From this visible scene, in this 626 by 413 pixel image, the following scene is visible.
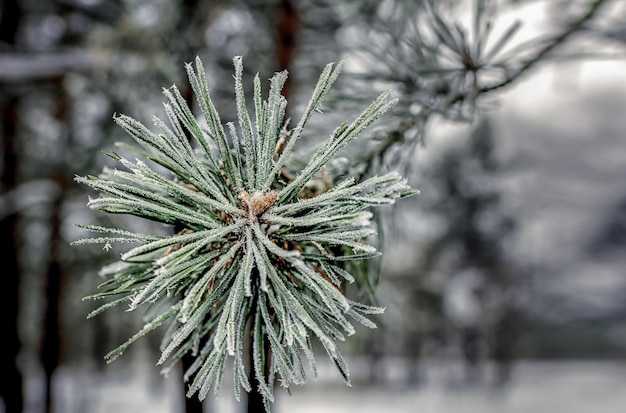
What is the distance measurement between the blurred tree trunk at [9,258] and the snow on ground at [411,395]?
6.10 meters

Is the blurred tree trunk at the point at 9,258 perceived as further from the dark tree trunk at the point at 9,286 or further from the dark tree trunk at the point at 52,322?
the dark tree trunk at the point at 52,322

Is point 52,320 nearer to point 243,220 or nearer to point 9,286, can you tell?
point 9,286

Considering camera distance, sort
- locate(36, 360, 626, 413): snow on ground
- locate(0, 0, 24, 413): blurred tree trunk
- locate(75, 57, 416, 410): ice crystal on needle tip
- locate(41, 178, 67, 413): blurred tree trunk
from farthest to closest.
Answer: locate(36, 360, 626, 413): snow on ground < locate(0, 0, 24, 413): blurred tree trunk < locate(41, 178, 67, 413): blurred tree trunk < locate(75, 57, 416, 410): ice crystal on needle tip

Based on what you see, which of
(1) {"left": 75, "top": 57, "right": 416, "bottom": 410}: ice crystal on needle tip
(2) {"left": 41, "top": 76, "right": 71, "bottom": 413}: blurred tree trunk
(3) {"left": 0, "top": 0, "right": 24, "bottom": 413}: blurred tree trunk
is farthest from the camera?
(3) {"left": 0, "top": 0, "right": 24, "bottom": 413}: blurred tree trunk

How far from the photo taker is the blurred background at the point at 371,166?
117 cm

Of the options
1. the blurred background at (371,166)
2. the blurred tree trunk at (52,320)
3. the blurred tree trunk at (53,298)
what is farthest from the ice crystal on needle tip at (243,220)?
the blurred tree trunk at (52,320)

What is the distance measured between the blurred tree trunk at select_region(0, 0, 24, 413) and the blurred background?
0.03 m

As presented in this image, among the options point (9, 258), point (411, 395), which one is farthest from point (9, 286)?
point (411, 395)

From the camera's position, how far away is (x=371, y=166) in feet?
3.21

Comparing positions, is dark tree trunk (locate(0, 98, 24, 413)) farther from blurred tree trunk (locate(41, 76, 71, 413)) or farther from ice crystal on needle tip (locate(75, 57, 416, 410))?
ice crystal on needle tip (locate(75, 57, 416, 410))

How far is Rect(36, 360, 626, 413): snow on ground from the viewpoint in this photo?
1673 cm

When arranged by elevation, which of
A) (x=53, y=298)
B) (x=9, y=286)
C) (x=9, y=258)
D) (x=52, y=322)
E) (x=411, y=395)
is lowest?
(x=411, y=395)

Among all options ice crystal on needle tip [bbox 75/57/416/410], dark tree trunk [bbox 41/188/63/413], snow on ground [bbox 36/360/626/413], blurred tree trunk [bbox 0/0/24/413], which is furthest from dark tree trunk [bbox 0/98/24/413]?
ice crystal on needle tip [bbox 75/57/416/410]

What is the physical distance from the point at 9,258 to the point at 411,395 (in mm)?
15600
